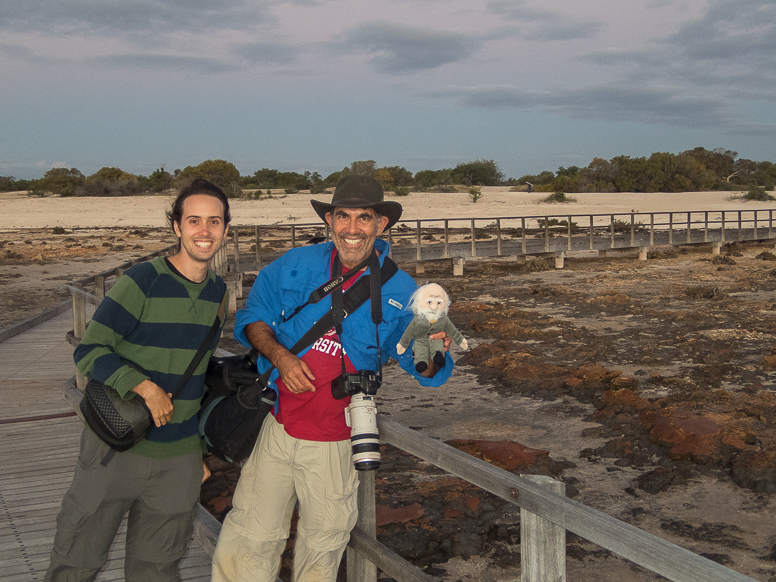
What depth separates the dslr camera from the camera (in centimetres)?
229

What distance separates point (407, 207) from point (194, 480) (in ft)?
154

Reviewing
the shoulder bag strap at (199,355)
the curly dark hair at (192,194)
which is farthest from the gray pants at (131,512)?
the curly dark hair at (192,194)

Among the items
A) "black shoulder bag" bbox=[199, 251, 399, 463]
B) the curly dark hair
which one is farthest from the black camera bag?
the curly dark hair

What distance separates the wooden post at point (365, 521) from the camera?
264cm

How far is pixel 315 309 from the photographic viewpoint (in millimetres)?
2504

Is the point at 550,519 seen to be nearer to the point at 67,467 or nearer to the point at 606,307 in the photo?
the point at 67,467

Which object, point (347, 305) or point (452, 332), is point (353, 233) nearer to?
point (347, 305)

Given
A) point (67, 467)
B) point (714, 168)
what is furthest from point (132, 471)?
point (714, 168)

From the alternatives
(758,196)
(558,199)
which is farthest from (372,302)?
(758,196)

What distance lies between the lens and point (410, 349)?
2.66 m

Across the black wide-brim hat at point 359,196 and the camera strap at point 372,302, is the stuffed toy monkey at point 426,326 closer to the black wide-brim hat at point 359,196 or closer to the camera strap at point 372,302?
the camera strap at point 372,302

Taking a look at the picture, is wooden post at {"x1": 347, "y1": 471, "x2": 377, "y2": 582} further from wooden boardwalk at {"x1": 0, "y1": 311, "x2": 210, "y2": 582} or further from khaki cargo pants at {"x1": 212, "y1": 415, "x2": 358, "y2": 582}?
wooden boardwalk at {"x1": 0, "y1": 311, "x2": 210, "y2": 582}

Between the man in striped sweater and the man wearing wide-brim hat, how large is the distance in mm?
187

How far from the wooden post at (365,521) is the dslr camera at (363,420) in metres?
0.32
